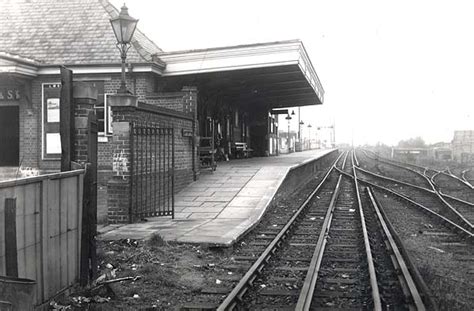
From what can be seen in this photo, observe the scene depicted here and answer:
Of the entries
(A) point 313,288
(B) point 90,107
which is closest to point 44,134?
(B) point 90,107

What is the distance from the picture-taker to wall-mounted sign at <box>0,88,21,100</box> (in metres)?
15.9

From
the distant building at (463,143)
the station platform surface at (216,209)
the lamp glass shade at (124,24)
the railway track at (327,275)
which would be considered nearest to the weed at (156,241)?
the station platform surface at (216,209)

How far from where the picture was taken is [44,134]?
51.0 ft

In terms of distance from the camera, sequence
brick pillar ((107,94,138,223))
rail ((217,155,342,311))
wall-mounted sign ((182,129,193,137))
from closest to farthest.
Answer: rail ((217,155,342,311)) → brick pillar ((107,94,138,223)) → wall-mounted sign ((182,129,193,137))

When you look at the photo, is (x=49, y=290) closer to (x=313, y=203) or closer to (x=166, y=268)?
(x=166, y=268)

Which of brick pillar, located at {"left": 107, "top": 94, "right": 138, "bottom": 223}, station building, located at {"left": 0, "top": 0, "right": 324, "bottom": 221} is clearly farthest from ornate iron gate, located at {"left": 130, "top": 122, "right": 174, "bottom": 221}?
station building, located at {"left": 0, "top": 0, "right": 324, "bottom": 221}

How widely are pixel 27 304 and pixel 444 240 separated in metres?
7.78

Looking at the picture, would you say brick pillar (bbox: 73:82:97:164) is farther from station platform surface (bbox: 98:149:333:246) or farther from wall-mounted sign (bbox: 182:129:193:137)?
wall-mounted sign (bbox: 182:129:193:137)

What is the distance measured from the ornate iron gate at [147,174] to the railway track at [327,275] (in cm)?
315

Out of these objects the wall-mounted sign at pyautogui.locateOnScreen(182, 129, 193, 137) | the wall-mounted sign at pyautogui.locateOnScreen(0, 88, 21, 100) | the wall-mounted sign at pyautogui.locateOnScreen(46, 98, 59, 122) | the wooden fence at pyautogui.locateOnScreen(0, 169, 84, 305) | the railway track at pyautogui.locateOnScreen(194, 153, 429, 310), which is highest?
the wall-mounted sign at pyautogui.locateOnScreen(0, 88, 21, 100)

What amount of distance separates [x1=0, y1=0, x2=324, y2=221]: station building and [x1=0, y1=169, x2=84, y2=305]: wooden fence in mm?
7697

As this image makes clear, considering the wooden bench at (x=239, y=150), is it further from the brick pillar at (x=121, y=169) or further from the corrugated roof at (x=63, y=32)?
the brick pillar at (x=121, y=169)

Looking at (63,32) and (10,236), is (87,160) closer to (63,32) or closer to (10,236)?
(10,236)

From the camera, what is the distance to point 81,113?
622 centimetres
